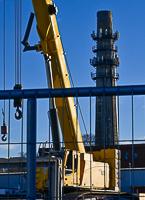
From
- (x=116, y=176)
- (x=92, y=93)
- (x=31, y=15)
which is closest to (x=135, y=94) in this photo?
(x=92, y=93)

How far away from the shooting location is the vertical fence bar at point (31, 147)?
214 inches

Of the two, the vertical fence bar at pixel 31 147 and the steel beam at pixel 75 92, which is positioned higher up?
the steel beam at pixel 75 92

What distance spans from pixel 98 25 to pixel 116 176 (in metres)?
41.9

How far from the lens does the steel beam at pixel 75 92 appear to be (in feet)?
17.1

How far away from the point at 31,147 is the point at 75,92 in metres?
0.63

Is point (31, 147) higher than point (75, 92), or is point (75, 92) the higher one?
point (75, 92)

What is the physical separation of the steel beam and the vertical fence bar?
100 mm

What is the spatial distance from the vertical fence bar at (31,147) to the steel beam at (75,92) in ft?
0.33

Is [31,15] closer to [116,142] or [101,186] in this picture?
[101,186]

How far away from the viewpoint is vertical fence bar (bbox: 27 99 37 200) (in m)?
5.43

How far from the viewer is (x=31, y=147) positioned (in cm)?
545

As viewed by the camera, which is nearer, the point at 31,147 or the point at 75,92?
the point at 75,92

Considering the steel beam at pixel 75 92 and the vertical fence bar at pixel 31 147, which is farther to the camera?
the vertical fence bar at pixel 31 147

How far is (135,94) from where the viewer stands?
206 inches
